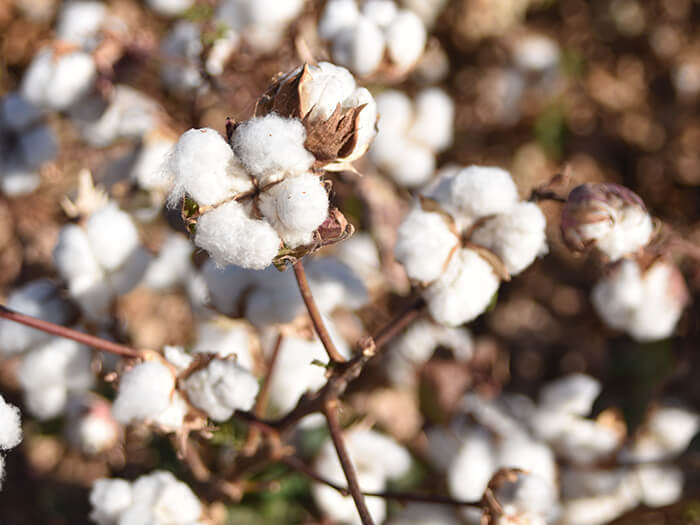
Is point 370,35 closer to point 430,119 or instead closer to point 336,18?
point 336,18

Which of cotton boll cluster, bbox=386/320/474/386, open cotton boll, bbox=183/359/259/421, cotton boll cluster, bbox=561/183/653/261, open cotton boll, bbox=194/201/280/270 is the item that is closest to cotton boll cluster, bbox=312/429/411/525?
cotton boll cluster, bbox=386/320/474/386

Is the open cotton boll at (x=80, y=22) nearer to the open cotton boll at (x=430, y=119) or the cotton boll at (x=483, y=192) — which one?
the open cotton boll at (x=430, y=119)

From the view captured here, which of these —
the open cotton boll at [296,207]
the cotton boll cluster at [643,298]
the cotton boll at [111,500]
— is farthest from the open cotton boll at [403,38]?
the cotton boll at [111,500]

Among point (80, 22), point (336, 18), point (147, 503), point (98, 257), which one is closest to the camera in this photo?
point (147, 503)

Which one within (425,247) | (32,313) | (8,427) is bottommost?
(8,427)

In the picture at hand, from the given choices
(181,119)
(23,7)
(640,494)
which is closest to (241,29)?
(181,119)

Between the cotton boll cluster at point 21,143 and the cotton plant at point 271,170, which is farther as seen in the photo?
the cotton boll cluster at point 21,143

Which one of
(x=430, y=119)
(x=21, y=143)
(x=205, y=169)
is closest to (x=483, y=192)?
(x=205, y=169)

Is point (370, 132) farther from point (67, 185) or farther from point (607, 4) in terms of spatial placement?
point (607, 4)
